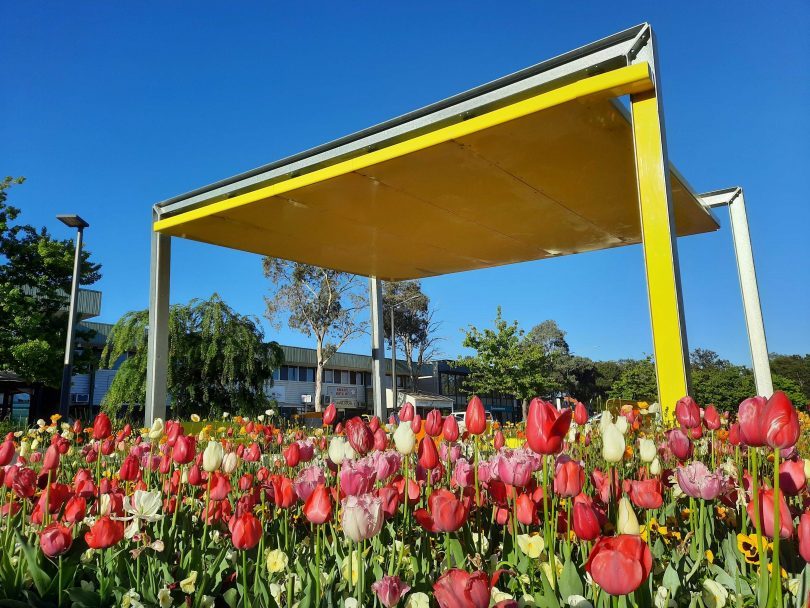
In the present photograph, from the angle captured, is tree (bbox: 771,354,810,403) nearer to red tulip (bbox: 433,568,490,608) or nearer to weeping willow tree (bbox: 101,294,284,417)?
weeping willow tree (bbox: 101,294,284,417)

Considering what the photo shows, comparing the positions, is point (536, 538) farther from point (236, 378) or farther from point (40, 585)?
point (236, 378)

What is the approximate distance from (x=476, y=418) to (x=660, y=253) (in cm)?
300

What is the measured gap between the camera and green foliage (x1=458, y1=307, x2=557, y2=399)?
94.6 feet

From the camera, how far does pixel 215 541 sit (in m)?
1.79

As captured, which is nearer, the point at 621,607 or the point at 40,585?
the point at 621,607

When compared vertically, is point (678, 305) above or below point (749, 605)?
above

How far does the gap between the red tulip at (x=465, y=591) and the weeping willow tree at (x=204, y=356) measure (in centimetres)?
1384

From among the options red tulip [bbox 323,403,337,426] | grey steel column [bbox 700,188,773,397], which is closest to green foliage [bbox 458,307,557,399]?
grey steel column [bbox 700,188,773,397]

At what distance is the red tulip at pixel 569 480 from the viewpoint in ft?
4.20

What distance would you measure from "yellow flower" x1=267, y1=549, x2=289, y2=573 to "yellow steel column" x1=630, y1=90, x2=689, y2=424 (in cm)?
295

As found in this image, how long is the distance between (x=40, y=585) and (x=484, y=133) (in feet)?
13.7

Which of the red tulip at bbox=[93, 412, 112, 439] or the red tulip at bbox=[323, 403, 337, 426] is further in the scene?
the red tulip at bbox=[323, 403, 337, 426]

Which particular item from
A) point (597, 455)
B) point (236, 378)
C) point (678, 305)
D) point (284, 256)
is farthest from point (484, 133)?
point (236, 378)

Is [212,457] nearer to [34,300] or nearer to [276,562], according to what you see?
[276,562]
